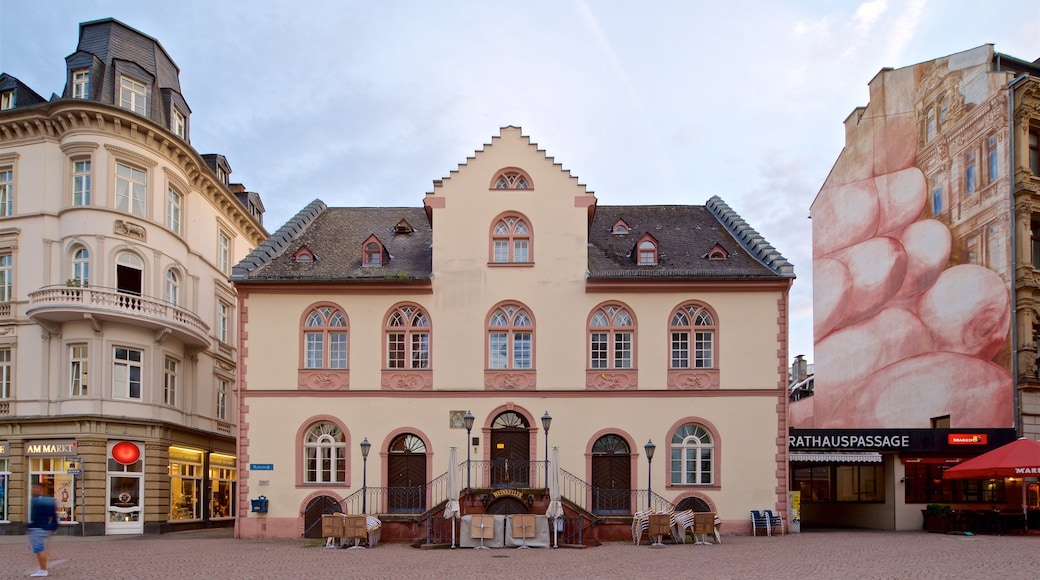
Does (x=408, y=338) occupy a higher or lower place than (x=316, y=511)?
higher

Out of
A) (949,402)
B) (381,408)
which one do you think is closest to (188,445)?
(381,408)

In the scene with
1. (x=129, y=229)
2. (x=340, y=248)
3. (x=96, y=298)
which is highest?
(x=129, y=229)

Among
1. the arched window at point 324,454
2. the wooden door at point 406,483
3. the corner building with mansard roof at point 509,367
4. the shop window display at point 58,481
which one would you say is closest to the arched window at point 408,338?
the corner building with mansard roof at point 509,367

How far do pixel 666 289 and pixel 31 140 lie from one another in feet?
72.9

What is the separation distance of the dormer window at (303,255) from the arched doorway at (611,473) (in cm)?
1097

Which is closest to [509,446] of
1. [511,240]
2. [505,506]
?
[505,506]

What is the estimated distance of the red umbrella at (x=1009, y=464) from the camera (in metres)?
26.2

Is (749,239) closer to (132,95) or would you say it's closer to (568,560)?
(568,560)

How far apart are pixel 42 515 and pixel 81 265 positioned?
54.1 ft

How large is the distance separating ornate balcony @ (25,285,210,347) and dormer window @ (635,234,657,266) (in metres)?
16.2

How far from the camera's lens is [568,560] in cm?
2067

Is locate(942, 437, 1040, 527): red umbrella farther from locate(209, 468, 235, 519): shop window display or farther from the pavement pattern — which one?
locate(209, 468, 235, 519): shop window display

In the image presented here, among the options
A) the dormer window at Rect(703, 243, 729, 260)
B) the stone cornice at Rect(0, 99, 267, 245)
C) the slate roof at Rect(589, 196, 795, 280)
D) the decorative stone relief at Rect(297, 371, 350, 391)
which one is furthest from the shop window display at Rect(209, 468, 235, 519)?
the dormer window at Rect(703, 243, 729, 260)

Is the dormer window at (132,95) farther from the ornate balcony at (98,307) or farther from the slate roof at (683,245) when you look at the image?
the slate roof at (683,245)
